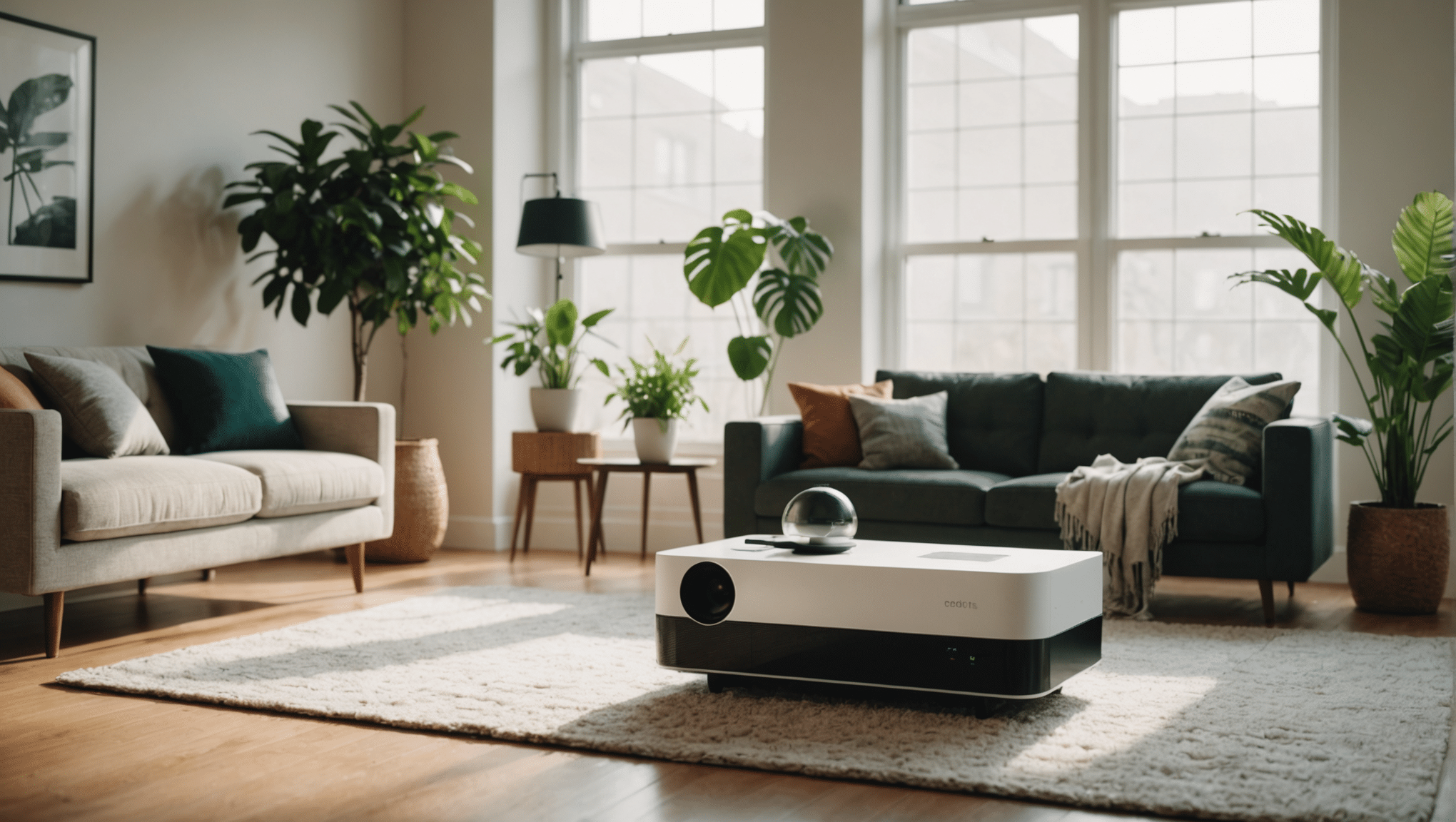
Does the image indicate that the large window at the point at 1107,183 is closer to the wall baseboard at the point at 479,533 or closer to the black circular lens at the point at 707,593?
the wall baseboard at the point at 479,533

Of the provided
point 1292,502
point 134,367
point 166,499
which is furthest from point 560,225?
point 1292,502

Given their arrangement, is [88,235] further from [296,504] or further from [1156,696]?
[1156,696]

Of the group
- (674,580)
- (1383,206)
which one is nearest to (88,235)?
(674,580)

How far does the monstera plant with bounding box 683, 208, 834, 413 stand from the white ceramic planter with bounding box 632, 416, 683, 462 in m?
0.41

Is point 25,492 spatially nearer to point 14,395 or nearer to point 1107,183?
point 14,395

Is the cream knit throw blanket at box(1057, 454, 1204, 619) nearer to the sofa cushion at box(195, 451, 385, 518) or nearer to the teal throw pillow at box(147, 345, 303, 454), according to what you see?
the sofa cushion at box(195, 451, 385, 518)

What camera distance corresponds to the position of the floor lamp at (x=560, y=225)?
5.37 m

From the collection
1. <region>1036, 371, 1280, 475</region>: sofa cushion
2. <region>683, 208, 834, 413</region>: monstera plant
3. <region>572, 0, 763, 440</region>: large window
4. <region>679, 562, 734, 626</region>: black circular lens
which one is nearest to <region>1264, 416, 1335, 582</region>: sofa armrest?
<region>1036, 371, 1280, 475</region>: sofa cushion

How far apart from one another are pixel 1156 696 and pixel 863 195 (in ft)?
10.2

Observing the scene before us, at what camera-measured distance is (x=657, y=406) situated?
5121 mm

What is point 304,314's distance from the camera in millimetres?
4918

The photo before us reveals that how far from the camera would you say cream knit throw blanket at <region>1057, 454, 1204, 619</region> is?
3928 millimetres

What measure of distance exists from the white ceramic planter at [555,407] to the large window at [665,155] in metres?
0.67

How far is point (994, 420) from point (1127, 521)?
92cm
